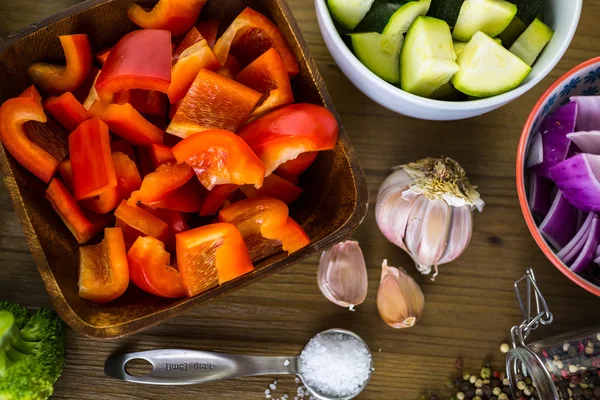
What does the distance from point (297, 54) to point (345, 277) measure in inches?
19.8

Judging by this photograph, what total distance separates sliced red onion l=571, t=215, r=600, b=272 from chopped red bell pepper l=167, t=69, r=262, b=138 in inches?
28.6

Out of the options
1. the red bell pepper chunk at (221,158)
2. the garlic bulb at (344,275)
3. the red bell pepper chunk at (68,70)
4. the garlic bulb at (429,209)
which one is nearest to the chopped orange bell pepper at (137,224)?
the red bell pepper chunk at (221,158)

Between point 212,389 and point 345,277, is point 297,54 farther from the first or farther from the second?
point 212,389

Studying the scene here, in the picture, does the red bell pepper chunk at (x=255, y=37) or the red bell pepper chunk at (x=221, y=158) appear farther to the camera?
the red bell pepper chunk at (x=255, y=37)

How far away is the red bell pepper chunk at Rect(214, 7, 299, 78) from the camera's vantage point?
44.7 inches

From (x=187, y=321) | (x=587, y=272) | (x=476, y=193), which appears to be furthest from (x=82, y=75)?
(x=587, y=272)

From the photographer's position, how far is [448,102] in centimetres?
115

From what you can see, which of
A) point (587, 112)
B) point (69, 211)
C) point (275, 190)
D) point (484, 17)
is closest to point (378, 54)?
point (484, 17)

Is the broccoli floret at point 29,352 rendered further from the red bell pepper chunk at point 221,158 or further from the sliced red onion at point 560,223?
the sliced red onion at point 560,223

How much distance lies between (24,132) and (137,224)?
26 centimetres

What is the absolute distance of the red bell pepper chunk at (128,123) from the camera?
1064mm

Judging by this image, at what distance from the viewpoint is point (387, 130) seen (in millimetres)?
1422

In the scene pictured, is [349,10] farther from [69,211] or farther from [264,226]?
[69,211]

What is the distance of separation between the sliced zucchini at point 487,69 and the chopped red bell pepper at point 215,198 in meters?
0.48
